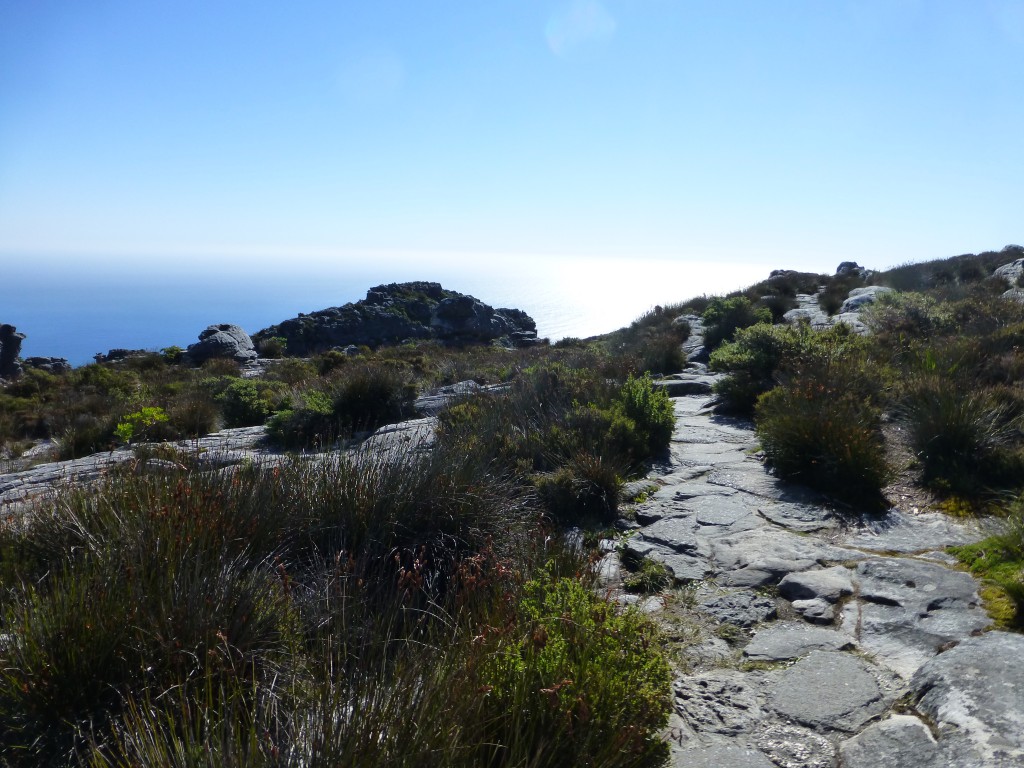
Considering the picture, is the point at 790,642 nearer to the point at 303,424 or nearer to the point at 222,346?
the point at 303,424

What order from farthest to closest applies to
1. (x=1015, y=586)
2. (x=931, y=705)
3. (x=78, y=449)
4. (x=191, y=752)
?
(x=78, y=449), (x=1015, y=586), (x=931, y=705), (x=191, y=752)

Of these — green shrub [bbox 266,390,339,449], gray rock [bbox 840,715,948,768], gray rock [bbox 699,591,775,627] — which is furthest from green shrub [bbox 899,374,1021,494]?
green shrub [bbox 266,390,339,449]

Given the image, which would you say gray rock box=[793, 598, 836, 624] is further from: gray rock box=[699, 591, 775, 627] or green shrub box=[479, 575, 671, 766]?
green shrub box=[479, 575, 671, 766]

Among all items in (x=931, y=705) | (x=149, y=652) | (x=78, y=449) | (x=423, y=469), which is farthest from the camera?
(x=78, y=449)

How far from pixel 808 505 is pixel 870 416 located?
182 cm

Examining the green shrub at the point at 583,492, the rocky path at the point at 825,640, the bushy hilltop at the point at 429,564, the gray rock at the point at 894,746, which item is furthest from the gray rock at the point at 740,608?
the green shrub at the point at 583,492

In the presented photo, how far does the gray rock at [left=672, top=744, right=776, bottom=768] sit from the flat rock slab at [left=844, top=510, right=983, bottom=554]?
Answer: 2.45 metres

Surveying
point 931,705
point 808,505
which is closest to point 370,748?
point 931,705

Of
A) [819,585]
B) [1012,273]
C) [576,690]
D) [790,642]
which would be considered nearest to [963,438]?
[819,585]

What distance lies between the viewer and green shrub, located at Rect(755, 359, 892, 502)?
17.5 ft

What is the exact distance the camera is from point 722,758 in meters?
2.47

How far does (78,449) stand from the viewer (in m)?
10.1

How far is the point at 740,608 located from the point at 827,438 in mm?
2542

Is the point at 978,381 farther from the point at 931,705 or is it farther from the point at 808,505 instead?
the point at 931,705
